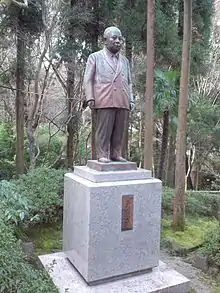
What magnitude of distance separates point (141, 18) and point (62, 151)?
199 inches

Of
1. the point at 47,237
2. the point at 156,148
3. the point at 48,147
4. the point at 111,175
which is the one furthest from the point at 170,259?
the point at 156,148

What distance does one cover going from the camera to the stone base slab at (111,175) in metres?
3.12

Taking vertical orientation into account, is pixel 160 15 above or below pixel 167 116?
above

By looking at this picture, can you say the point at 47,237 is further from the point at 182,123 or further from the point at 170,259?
the point at 182,123

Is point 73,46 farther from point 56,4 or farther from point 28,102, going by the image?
point 28,102

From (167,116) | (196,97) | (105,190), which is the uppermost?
(196,97)

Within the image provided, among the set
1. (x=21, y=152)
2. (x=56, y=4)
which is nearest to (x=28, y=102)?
(x=21, y=152)

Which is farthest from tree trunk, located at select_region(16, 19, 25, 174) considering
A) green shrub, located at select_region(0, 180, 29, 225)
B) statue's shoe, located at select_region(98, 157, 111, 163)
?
green shrub, located at select_region(0, 180, 29, 225)

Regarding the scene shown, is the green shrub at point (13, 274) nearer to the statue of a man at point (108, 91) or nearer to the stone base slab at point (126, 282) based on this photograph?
the stone base slab at point (126, 282)

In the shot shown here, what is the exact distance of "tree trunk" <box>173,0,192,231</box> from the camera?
5352 mm

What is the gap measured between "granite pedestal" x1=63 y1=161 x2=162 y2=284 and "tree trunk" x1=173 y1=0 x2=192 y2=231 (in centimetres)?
232

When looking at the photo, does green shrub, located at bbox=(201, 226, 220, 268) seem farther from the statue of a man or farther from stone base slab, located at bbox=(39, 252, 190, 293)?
the statue of a man

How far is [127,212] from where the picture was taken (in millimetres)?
3160

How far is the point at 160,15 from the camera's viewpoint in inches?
275
